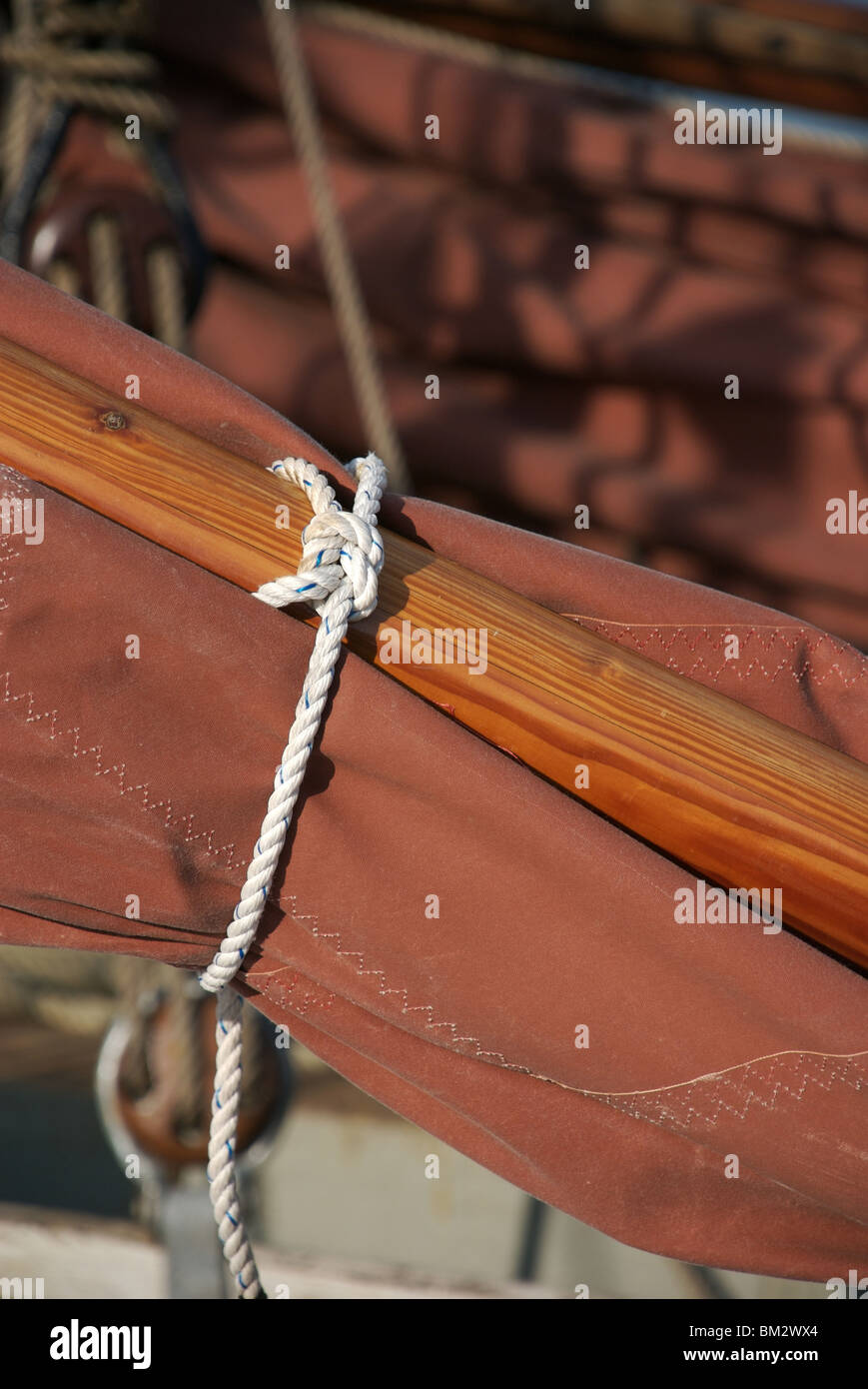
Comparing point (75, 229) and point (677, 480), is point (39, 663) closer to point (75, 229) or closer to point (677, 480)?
point (75, 229)

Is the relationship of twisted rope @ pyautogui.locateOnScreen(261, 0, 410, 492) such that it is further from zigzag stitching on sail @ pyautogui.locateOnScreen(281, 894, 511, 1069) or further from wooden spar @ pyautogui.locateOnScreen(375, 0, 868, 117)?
zigzag stitching on sail @ pyautogui.locateOnScreen(281, 894, 511, 1069)

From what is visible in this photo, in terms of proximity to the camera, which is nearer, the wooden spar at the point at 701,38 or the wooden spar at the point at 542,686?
the wooden spar at the point at 542,686

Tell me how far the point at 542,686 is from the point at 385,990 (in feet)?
0.60

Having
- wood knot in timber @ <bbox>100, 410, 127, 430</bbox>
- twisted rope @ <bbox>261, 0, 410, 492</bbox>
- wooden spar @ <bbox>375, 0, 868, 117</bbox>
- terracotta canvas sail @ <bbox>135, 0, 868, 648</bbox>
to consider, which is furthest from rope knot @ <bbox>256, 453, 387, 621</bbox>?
wooden spar @ <bbox>375, 0, 868, 117</bbox>

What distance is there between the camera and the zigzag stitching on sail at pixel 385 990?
64 centimetres

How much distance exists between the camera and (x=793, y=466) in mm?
2062

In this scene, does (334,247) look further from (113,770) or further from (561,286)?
(113,770)

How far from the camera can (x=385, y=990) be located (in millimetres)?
659

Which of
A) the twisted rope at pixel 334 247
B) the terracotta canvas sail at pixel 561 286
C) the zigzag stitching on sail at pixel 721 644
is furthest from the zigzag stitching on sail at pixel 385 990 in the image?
the terracotta canvas sail at pixel 561 286

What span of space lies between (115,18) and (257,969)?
3.85 ft

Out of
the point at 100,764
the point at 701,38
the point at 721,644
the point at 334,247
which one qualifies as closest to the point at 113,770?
the point at 100,764

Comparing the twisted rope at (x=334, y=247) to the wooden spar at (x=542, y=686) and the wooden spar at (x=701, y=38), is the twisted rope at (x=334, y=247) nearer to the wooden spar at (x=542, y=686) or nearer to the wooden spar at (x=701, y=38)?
the wooden spar at (x=701, y=38)

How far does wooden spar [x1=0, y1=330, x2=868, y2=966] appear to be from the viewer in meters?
0.60
